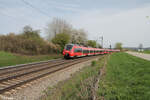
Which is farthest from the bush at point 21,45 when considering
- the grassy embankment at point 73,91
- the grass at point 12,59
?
the grassy embankment at point 73,91

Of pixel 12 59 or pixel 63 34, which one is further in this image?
pixel 63 34

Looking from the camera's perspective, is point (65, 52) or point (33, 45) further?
point (33, 45)

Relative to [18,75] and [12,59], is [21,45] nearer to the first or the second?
[12,59]

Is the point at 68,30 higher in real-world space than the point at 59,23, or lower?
lower

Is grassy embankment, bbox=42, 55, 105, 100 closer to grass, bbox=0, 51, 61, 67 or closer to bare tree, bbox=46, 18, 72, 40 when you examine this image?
grass, bbox=0, 51, 61, 67

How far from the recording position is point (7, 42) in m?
19.3

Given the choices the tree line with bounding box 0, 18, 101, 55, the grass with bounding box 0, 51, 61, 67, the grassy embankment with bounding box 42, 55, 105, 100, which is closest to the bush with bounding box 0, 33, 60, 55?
the tree line with bounding box 0, 18, 101, 55

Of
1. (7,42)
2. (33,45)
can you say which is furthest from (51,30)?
(7,42)

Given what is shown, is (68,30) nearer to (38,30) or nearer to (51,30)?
(51,30)

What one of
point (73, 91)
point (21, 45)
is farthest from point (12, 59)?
point (73, 91)

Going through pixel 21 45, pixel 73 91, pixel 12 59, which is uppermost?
pixel 21 45

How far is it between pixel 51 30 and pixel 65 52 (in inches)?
1101

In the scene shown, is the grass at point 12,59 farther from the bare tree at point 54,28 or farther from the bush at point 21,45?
the bare tree at point 54,28

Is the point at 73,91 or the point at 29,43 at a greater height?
the point at 29,43
